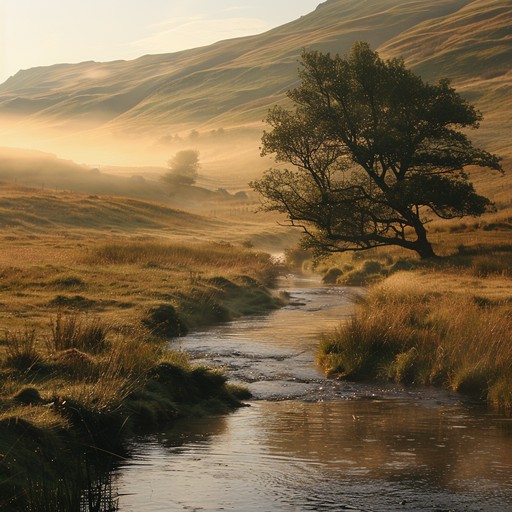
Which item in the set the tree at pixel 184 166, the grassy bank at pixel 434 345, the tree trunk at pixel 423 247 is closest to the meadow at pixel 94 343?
the grassy bank at pixel 434 345

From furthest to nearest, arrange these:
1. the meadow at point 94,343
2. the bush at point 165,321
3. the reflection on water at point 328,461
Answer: the bush at point 165,321 < the meadow at point 94,343 < the reflection on water at point 328,461

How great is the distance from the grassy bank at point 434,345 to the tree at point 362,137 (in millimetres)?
14256

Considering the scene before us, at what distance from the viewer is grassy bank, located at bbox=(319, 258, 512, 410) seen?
21.7 m

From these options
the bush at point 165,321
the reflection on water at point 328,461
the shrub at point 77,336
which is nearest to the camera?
the reflection on water at point 328,461

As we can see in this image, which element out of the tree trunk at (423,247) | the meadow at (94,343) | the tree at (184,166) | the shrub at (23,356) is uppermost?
the tree at (184,166)

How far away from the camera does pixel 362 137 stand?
148 ft

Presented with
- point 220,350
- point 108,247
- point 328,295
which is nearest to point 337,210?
point 328,295

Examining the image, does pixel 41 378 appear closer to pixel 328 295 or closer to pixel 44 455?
pixel 44 455

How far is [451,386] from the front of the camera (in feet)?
72.6

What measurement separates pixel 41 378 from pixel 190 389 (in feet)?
11.7

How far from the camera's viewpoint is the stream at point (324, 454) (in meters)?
13.3

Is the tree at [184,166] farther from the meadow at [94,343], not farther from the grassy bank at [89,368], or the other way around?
the grassy bank at [89,368]

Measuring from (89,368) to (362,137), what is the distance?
28.9 metres

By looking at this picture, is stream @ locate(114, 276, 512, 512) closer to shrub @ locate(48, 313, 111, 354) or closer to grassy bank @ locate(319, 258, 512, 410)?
grassy bank @ locate(319, 258, 512, 410)
